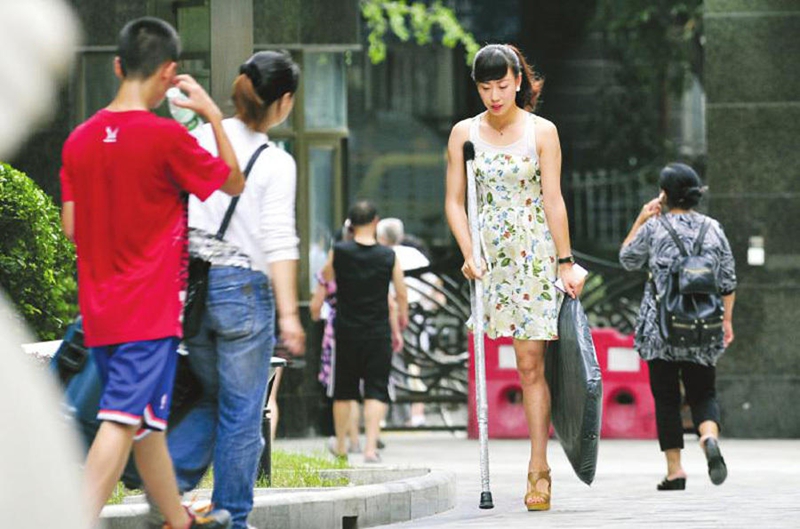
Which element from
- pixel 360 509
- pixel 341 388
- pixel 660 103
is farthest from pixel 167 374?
pixel 660 103

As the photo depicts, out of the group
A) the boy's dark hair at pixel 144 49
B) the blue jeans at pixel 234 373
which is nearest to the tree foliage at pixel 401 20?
the blue jeans at pixel 234 373

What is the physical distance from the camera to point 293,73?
6.47m

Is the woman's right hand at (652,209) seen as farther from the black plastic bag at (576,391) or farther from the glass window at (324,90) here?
the glass window at (324,90)

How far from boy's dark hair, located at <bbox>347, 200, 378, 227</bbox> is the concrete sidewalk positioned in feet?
5.26

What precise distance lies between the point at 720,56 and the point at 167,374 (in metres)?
8.88

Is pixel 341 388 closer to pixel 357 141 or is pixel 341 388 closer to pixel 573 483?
pixel 573 483

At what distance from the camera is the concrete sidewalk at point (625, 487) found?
8281 mm

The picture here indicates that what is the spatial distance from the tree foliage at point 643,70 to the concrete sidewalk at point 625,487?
41.3 ft

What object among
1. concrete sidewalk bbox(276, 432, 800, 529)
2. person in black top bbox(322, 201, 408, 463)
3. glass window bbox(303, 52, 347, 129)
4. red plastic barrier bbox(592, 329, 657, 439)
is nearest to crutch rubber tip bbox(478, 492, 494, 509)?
concrete sidewalk bbox(276, 432, 800, 529)

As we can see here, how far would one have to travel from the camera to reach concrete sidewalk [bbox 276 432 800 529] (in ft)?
27.2

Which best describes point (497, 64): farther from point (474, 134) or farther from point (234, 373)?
point (234, 373)

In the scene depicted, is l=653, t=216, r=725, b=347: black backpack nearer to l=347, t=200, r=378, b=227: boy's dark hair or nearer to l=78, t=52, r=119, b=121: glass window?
l=347, t=200, r=378, b=227: boy's dark hair

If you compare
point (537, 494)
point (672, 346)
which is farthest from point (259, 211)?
point (672, 346)

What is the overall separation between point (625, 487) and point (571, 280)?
2094 mm
